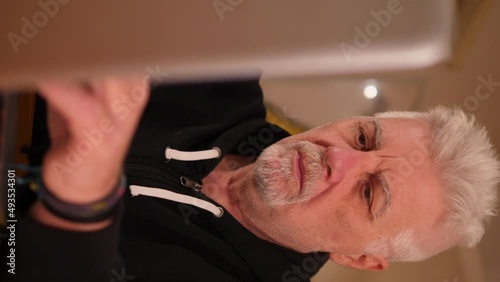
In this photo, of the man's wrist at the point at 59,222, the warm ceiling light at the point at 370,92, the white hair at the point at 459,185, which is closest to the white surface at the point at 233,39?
the man's wrist at the point at 59,222

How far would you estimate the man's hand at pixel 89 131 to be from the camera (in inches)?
6.3

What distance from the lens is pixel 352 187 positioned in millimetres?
602

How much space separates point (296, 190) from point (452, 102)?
0.33 meters

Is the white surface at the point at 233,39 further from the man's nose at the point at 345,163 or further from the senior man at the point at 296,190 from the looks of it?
the man's nose at the point at 345,163

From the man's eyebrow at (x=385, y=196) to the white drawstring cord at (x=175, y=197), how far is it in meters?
0.21

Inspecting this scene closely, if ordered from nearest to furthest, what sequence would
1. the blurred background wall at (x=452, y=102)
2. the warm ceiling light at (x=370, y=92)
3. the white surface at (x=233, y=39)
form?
the white surface at (x=233, y=39), the blurred background wall at (x=452, y=102), the warm ceiling light at (x=370, y=92)

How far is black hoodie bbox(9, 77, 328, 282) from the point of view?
0.33 metres

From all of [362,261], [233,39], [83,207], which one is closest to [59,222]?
[83,207]

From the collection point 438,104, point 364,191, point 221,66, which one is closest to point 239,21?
point 221,66

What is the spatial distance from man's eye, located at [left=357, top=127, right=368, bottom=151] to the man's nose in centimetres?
3

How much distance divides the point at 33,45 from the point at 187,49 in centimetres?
5

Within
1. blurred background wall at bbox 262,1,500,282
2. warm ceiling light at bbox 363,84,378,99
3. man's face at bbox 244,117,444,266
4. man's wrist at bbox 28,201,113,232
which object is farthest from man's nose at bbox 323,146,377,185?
man's wrist at bbox 28,201,113,232

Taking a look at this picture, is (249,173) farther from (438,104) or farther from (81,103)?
(81,103)

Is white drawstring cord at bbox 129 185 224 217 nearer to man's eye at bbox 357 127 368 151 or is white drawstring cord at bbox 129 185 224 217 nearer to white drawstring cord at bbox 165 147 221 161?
white drawstring cord at bbox 165 147 221 161
